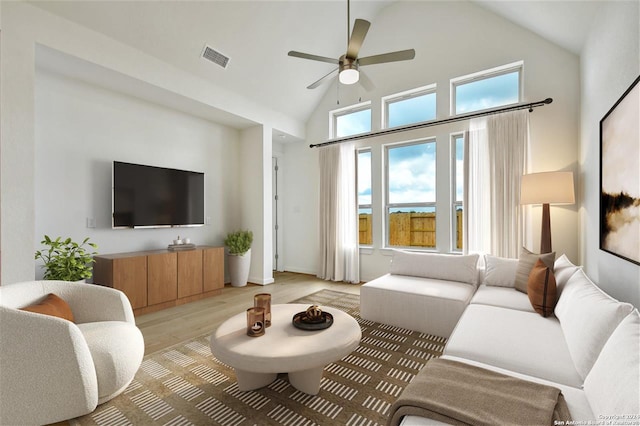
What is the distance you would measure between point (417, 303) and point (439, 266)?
2.33 ft

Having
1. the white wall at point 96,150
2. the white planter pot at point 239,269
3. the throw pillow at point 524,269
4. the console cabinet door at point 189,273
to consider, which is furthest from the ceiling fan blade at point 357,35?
the white planter pot at point 239,269

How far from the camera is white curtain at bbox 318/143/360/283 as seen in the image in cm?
508

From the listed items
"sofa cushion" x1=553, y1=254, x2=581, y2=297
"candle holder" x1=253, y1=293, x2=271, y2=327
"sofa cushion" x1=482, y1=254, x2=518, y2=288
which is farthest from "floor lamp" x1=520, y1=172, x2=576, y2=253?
"candle holder" x1=253, y1=293, x2=271, y2=327

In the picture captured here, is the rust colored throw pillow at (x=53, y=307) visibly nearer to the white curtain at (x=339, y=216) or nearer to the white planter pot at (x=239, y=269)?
the white planter pot at (x=239, y=269)

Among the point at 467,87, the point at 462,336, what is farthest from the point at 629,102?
the point at 467,87

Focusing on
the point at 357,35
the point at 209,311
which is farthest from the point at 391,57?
the point at 209,311

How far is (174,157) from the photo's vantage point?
4.31m

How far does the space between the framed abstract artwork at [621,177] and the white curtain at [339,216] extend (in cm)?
325

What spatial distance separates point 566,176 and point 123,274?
477 cm

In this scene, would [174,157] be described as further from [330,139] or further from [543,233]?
[543,233]

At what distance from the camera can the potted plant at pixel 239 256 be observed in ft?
15.5

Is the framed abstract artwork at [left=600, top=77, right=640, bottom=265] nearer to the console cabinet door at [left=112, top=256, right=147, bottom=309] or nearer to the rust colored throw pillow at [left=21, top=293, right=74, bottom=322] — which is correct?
the rust colored throw pillow at [left=21, top=293, right=74, bottom=322]

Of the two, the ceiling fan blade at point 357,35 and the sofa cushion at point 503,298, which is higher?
the ceiling fan blade at point 357,35

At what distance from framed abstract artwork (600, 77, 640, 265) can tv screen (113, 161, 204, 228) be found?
4.54m
